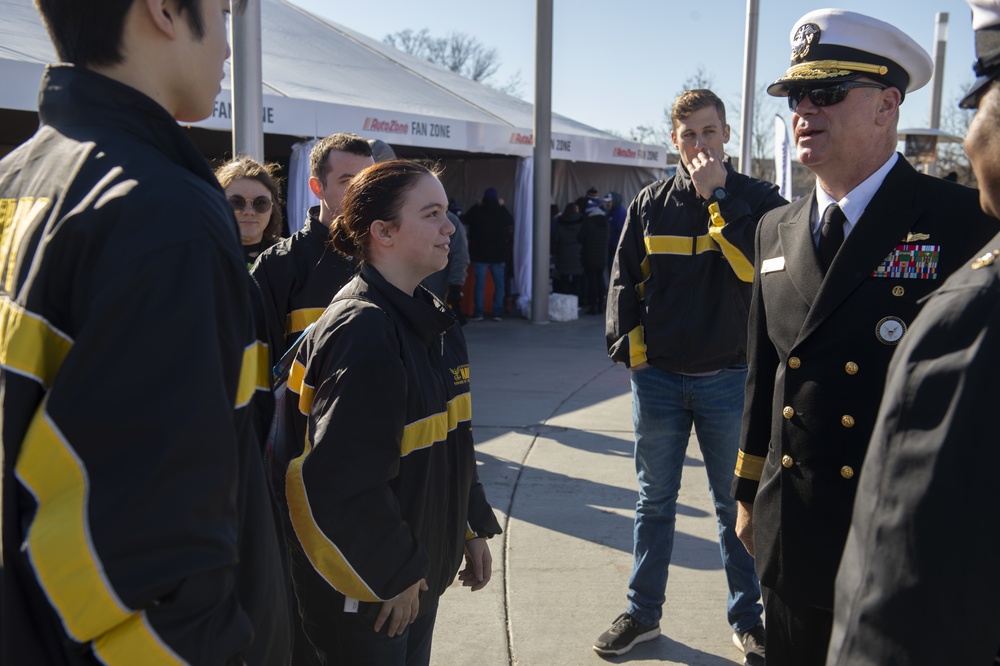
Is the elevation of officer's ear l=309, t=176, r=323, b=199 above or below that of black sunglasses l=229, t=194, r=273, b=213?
above

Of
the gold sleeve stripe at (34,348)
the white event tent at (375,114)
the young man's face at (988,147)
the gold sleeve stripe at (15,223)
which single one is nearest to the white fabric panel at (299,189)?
the white event tent at (375,114)

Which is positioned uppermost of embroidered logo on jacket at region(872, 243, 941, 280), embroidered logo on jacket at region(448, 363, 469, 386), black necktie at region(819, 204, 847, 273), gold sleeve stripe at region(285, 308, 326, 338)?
black necktie at region(819, 204, 847, 273)

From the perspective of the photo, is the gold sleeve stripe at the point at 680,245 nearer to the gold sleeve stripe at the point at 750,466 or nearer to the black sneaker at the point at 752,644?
the gold sleeve stripe at the point at 750,466

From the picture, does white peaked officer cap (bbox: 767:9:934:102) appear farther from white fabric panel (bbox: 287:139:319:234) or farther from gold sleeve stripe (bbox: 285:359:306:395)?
white fabric panel (bbox: 287:139:319:234)

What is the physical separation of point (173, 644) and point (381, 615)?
3.39 ft

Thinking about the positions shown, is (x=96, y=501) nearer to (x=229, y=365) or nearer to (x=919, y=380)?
(x=229, y=365)

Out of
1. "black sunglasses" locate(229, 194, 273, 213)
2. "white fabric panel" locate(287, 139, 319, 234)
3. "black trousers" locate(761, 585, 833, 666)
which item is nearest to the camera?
"black trousers" locate(761, 585, 833, 666)

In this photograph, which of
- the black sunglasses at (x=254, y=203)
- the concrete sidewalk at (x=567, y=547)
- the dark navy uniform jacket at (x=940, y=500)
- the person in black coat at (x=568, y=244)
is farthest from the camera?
the person in black coat at (x=568, y=244)

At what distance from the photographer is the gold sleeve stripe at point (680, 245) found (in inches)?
140

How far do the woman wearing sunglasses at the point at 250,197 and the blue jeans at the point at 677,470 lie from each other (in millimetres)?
1797

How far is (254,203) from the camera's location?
12.6ft

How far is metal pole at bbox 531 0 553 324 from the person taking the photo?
41.4 feet

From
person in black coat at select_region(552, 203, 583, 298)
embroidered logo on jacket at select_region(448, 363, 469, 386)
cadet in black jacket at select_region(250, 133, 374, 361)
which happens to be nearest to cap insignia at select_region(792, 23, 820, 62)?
embroidered logo on jacket at select_region(448, 363, 469, 386)

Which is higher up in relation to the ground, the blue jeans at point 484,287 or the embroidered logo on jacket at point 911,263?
the embroidered logo on jacket at point 911,263
